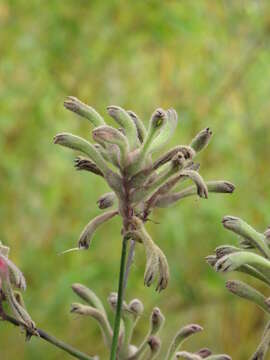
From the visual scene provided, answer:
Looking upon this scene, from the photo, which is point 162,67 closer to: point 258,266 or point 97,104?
point 97,104

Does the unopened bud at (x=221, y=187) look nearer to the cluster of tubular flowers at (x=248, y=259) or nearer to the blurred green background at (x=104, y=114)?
the cluster of tubular flowers at (x=248, y=259)

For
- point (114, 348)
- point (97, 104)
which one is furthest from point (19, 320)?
point (97, 104)

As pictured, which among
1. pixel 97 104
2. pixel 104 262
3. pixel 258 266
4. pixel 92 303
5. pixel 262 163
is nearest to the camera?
pixel 258 266

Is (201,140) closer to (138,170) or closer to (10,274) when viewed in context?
(138,170)

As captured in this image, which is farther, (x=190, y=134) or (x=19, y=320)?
(x=190, y=134)

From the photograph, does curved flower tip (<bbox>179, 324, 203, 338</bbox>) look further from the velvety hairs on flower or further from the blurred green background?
the blurred green background

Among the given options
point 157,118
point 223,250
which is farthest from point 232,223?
point 157,118

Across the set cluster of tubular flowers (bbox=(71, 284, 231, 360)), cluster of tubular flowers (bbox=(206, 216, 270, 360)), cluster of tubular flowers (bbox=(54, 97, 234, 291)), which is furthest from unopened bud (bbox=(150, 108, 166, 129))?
cluster of tubular flowers (bbox=(71, 284, 231, 360))

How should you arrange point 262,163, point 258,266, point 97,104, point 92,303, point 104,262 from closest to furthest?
point 258,266
point 92,303
point 104,262
point 262,163
point 97,104

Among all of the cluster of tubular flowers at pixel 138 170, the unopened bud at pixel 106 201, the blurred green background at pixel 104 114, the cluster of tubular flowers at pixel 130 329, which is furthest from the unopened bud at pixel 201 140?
the blurred green background at pixel 104 114
